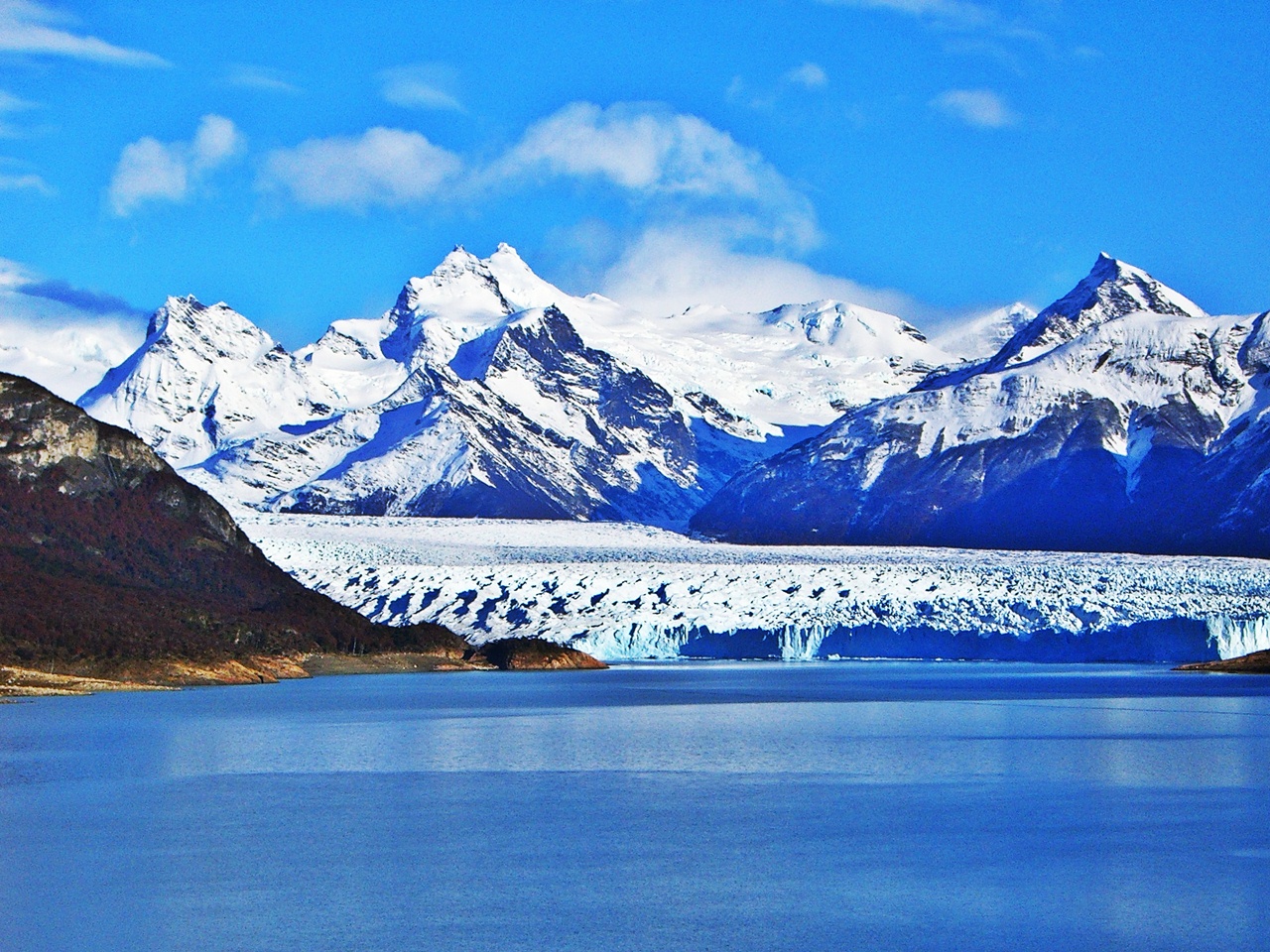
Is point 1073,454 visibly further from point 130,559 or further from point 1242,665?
point 130,559

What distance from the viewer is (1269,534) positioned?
143m

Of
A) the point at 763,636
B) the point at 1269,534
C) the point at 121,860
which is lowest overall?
the point at 121,860

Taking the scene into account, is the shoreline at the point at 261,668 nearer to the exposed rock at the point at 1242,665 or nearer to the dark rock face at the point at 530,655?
the dark rock face at the point at 530,655

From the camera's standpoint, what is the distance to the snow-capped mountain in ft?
514

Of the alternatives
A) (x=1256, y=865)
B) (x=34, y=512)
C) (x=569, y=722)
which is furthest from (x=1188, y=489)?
(x=1256, y=865)

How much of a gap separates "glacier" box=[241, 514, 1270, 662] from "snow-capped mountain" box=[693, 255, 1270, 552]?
50160mm

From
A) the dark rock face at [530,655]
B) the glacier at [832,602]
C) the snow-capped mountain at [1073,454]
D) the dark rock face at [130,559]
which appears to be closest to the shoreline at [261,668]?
the dark rock face at [530,655]

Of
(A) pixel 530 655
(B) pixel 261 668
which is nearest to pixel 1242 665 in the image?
(A) pixel 530 655

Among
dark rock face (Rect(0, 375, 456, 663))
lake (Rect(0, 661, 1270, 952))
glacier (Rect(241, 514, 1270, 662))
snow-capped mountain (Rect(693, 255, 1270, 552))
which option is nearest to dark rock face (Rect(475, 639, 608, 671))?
glacier (Rect(241, 514, 1270, 662))

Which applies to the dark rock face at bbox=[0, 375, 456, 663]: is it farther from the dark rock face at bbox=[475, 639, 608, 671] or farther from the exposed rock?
the exposed rock

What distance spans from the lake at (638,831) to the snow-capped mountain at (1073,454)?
106931mm

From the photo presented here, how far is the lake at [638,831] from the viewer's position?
21.9 m

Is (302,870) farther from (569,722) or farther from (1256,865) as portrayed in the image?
(569,722)

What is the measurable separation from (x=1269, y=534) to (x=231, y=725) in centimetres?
11166
